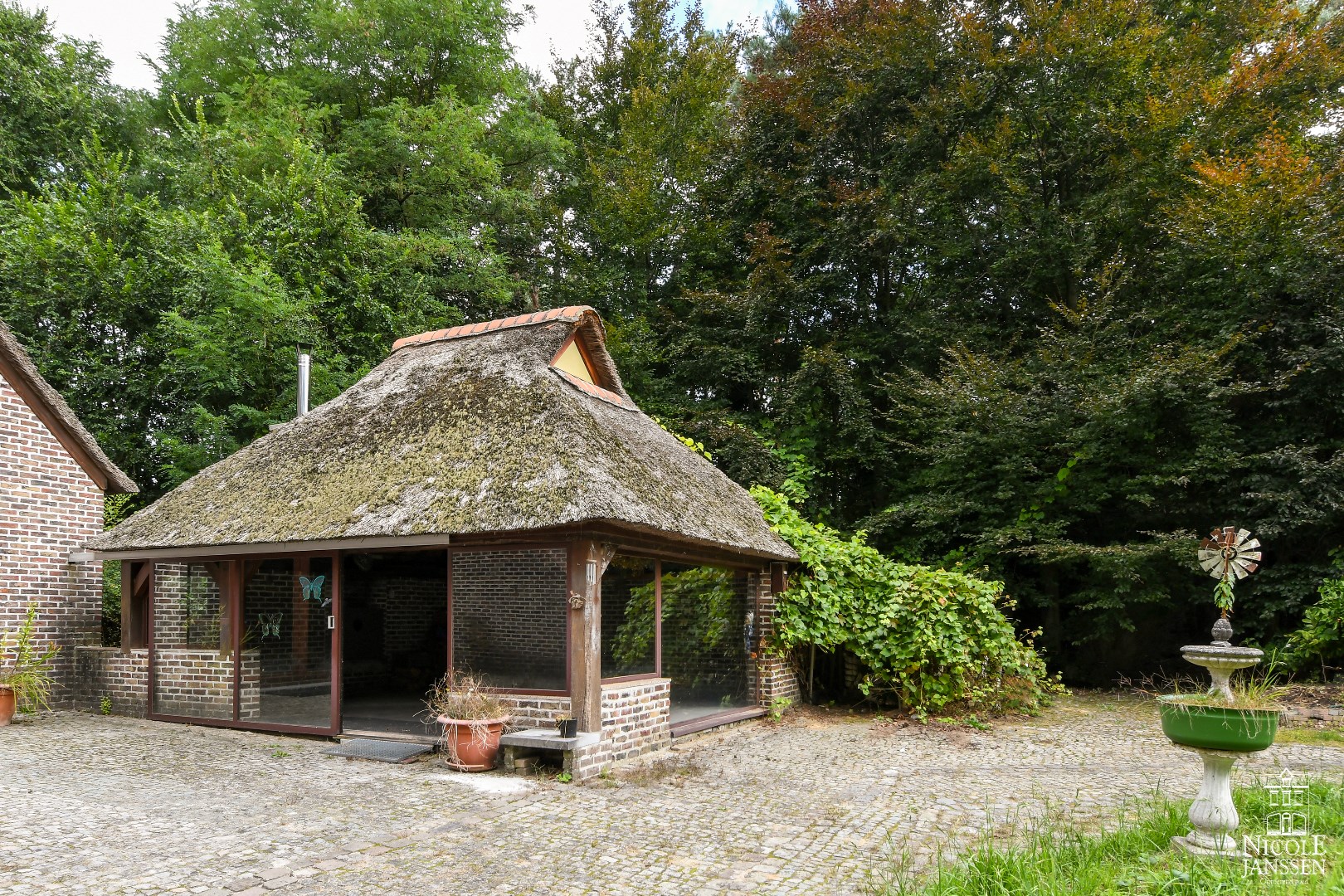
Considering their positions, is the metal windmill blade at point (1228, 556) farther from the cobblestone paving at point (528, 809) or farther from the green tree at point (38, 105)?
the green tree at point (38, 105)

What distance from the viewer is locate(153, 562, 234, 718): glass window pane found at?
944cm

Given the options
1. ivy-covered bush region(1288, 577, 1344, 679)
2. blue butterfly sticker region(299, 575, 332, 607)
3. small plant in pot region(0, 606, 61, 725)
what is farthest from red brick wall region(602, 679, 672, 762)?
ivy-covered bush region(1288, 577, 1344, 679)

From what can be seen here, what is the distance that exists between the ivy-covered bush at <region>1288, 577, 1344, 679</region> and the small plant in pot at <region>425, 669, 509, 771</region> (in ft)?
33.6

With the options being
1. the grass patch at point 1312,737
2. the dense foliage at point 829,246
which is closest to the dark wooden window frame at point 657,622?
the grass patch at point 1312,737

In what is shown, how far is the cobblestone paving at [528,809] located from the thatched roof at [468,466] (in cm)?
205

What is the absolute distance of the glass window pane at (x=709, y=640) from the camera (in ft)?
33.0

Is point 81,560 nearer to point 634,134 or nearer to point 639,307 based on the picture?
point 639,307

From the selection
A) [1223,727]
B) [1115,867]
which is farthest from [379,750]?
[1223,727]

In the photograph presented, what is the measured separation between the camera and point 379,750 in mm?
7977

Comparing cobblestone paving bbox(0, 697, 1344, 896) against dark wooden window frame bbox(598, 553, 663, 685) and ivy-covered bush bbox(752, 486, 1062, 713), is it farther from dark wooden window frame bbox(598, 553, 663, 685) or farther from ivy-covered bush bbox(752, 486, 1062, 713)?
ivy-covered bush bbox(752, 486, 1062, 713)

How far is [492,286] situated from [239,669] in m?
10.7

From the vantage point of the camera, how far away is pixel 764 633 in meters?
11.0

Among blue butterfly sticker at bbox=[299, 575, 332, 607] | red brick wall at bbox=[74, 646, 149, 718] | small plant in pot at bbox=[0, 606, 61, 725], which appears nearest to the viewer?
blue butterfly sticker at bbox=[299, 575, 332, 607]

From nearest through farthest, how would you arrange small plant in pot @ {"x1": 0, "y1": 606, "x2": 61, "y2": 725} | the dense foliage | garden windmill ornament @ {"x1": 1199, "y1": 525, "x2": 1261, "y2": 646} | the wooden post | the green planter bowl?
the green planter bowl < garden windmill ornament @ {"x1": 1199, "y1": 525, "x2": 1261, "y2": 646} < the wooden post < small plant in pot @ {"x1": 0, "y1": 606, "x2": 61, "y2": 725} < the dense foliage
